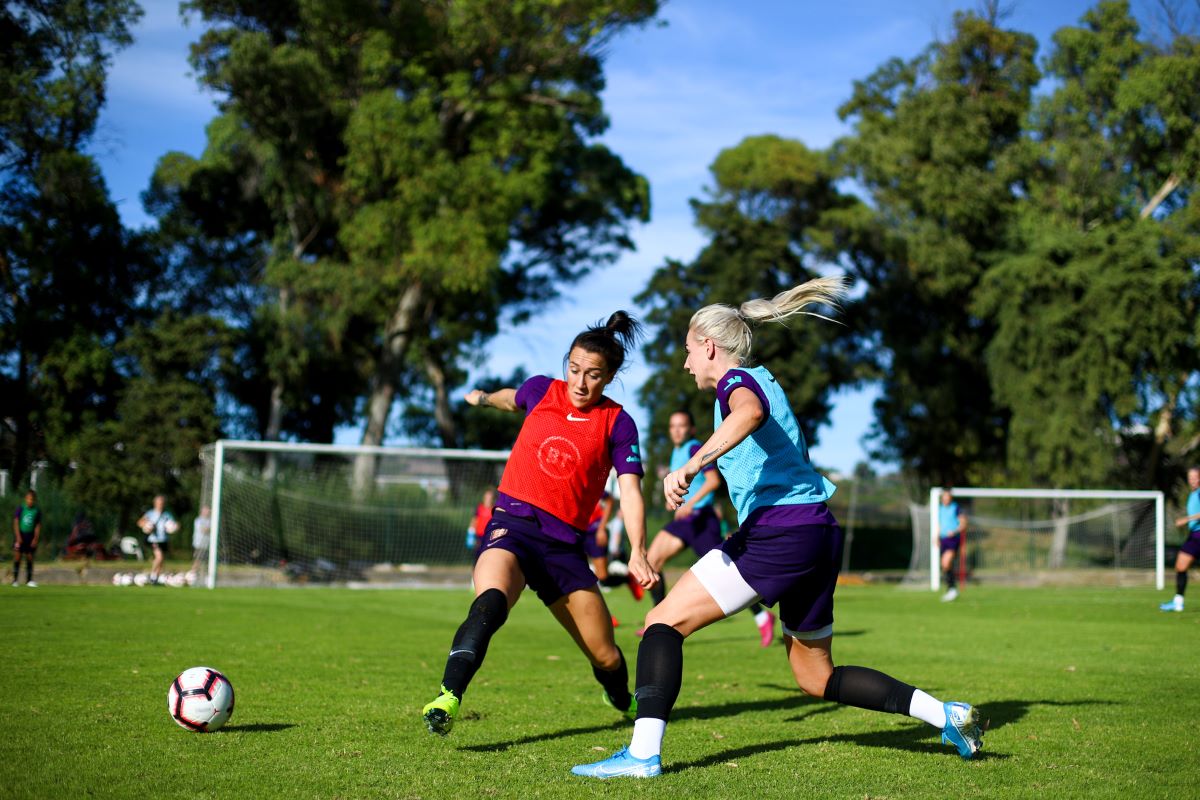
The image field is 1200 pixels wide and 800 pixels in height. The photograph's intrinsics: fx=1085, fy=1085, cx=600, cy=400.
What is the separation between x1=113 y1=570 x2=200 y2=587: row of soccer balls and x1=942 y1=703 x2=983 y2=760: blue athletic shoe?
19.4 m

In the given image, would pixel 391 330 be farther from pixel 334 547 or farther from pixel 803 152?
pixel 803 152

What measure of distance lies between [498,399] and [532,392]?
1.00 feet

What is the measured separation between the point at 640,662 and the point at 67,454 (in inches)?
1161

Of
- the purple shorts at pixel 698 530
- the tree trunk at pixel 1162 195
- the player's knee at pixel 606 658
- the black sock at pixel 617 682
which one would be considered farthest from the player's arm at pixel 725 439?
the tree trunk at pixel 1162 195

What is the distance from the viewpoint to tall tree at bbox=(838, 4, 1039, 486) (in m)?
37.3

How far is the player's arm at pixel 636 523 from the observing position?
16.9 ft

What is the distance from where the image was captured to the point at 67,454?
30.3 m

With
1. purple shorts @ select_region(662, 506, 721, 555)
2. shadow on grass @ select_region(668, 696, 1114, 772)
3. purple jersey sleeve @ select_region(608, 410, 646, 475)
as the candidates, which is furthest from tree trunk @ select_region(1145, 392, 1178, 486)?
purple jersey sleeve @ select_region(608, 410, 646, 475)

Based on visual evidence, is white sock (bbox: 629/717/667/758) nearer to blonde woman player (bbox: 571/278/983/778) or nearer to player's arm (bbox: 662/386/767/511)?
blonde woman player (bbox: 571/278/983/778)

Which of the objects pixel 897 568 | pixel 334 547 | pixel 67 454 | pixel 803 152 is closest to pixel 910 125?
pixel 803 152

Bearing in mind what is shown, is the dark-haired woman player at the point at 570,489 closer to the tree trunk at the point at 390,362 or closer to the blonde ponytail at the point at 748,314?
the blonde ponytail at the point at 748,314

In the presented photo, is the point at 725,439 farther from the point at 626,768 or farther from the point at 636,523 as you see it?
the point at 626,768

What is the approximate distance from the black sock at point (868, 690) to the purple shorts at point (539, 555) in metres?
1.34

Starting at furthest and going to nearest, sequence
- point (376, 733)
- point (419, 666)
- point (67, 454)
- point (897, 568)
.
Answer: point (897, 568) < point (67, 454) < point (419, 666) < point (376, 733)
